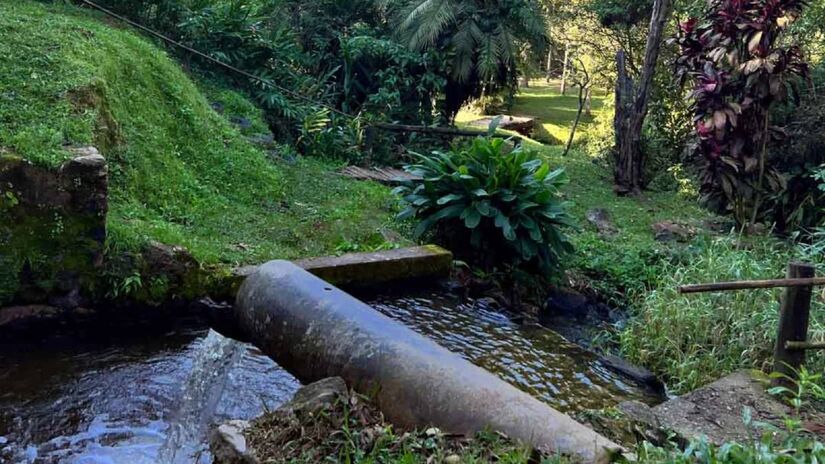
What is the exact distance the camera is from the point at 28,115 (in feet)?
16.3

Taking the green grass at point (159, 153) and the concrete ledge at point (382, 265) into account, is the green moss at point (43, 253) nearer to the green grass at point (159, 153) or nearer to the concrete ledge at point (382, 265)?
the green grass at point (159, 153)

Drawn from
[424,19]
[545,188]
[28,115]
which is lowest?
[545,188]

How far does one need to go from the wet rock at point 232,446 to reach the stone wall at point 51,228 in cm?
229

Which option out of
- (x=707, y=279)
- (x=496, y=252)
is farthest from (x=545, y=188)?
(x=707, y=279)

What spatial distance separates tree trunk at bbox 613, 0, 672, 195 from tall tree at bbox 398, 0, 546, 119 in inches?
77.3

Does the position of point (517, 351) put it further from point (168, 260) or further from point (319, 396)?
point (168, 260)

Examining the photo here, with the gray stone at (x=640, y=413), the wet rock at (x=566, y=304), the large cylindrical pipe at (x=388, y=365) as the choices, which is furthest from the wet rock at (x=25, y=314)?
the wet rock at (x=566, y=304)

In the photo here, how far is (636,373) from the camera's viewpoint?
463cm

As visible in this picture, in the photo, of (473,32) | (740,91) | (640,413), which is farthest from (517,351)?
(473,32)

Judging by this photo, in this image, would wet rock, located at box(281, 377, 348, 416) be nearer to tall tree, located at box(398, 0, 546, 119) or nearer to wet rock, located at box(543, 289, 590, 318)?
wet rock, located at box(543, 289, 590, 318)

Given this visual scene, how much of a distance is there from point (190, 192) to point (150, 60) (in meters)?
2.56

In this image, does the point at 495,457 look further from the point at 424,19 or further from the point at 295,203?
the point at 424,19

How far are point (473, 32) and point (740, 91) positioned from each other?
5.67 m

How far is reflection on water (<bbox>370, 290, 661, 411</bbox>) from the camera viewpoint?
4.22m
